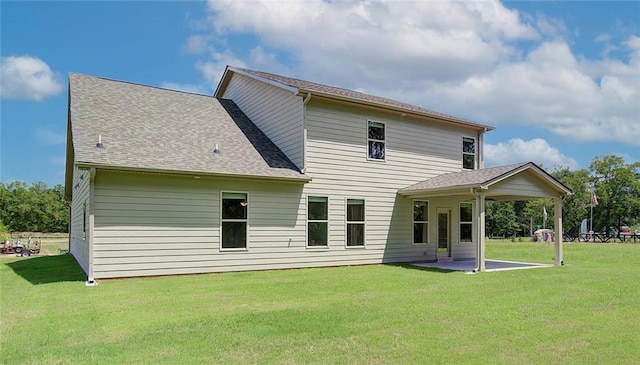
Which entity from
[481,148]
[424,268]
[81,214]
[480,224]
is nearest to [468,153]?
[481,148]

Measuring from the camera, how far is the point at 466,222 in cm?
1642

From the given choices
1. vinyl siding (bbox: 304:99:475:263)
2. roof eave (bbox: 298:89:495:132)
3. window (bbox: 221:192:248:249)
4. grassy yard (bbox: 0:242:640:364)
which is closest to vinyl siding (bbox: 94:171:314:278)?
window (bbox: 221:192:248:249)

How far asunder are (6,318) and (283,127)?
9.05 m

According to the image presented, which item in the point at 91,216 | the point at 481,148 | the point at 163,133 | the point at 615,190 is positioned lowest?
the point at 91,216

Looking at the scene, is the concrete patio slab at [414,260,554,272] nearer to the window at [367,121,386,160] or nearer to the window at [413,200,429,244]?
the window at [413,200,429,244]

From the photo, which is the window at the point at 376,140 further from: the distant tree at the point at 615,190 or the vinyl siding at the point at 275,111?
the distant tree at the point at 615,190

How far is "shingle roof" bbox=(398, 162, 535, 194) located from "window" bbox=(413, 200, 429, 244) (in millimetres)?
811

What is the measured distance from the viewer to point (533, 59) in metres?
15.9

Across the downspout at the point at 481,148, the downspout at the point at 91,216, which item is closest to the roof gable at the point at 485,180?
the downspout at the point at 481,148

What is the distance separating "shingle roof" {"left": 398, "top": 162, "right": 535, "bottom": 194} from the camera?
12.3 meters

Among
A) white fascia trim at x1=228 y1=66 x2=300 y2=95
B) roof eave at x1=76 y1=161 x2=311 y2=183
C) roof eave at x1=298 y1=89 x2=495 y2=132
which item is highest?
white fascia trim at x1=228 y1=66 x2=300 y2=95

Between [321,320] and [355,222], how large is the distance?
25.9 feet

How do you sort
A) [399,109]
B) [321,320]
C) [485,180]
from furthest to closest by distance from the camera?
1. [399,109]
2. [485,180]
3. [321,320]

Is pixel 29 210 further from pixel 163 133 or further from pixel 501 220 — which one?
pixel 501 220
